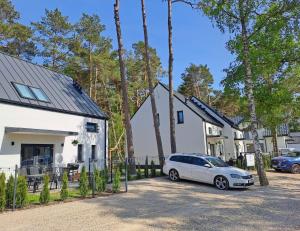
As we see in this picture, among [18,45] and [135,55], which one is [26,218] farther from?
[135,55]

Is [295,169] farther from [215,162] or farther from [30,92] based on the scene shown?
[30,92]

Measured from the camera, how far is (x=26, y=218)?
27.8ft

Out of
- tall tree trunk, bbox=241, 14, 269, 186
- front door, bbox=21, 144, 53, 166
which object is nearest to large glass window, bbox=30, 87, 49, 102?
front door, bbox=21, 144, 53, 166

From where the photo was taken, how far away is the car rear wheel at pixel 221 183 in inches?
567

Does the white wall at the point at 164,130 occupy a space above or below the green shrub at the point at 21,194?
above

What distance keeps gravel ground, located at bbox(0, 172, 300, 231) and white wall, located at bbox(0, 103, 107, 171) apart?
5.74 meters

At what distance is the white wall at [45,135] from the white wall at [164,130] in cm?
1036

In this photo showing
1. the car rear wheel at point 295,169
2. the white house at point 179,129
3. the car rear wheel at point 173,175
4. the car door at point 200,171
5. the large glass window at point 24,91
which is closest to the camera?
the car door at point 200,171

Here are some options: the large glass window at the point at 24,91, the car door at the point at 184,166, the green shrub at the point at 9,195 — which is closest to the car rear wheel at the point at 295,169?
the car door at the point at 184,166

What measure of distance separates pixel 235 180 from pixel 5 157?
11031mm

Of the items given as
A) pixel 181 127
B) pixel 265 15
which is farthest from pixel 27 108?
pixel 181 127

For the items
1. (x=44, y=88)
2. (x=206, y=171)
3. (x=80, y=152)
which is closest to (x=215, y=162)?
(x=206, y=171)

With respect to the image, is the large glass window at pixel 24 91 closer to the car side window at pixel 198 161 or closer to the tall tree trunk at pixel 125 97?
the tall tree trunk at pixel 125 97

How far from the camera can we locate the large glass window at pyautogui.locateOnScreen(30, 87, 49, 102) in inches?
674
